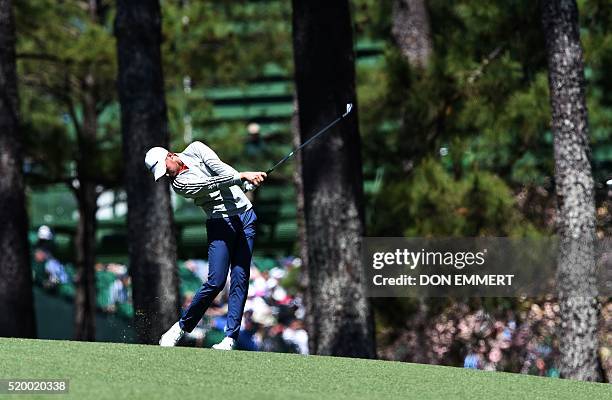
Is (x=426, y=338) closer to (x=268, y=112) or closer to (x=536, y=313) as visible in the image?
(x=536, y=313)

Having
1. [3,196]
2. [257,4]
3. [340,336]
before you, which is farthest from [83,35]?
[340,336]

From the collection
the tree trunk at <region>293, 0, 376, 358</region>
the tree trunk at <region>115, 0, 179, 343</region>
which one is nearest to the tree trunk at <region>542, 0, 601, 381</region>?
the tree trunk at <region>293, 0, 376, 358</region>

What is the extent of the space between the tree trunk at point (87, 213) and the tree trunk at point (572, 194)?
1032 cm

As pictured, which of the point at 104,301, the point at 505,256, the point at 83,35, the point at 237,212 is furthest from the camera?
the point at 104,301

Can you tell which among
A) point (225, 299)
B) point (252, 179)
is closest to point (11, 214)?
point (225, 299)

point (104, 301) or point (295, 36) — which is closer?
point (295, 36)

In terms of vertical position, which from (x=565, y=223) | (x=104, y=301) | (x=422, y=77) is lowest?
(x=104, y=301)

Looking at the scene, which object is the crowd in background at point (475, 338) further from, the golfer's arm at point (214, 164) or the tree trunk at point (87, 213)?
the golfer's arm at point (214, 164)

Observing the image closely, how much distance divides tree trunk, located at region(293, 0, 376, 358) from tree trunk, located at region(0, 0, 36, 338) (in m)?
4.09

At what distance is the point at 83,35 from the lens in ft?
77.0

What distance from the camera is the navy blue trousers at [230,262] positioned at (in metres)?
11.7

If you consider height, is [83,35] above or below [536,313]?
above

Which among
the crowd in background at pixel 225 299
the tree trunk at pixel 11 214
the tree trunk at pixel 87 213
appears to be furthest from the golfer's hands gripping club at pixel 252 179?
the tree trunk at pixel 87 213

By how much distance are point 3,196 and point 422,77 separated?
4.71 meters
